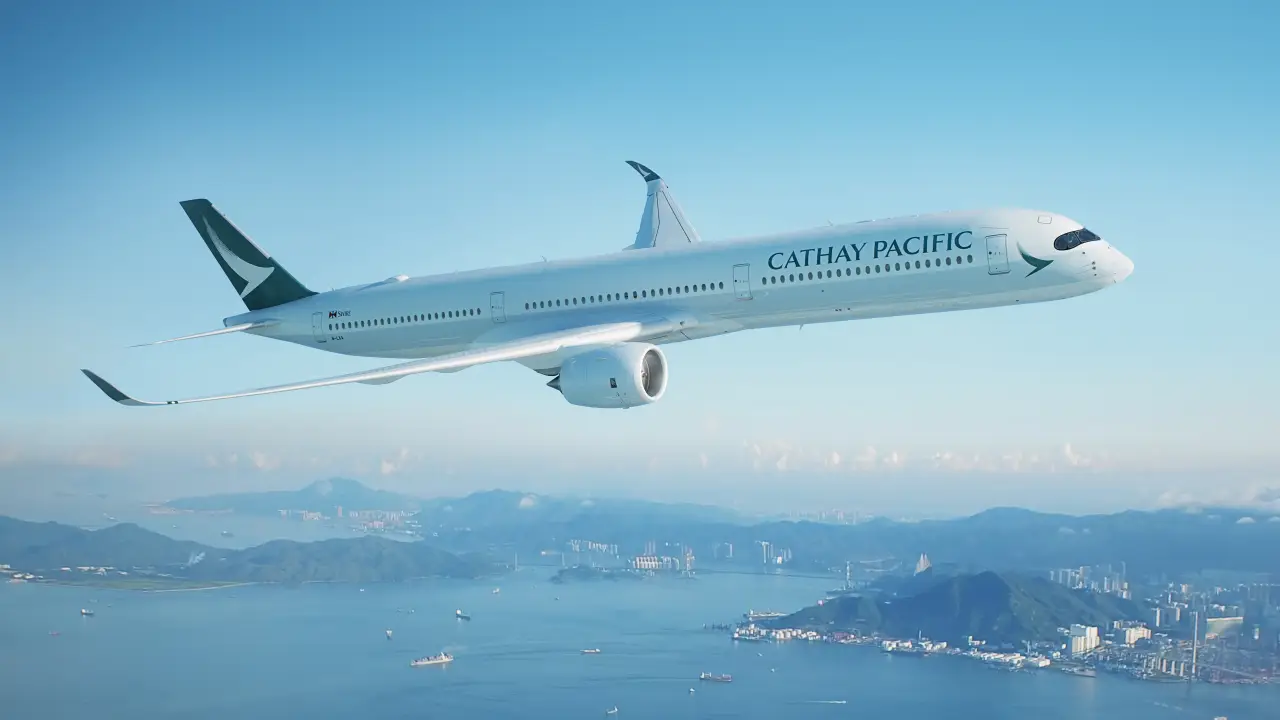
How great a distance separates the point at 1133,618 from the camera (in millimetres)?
59469

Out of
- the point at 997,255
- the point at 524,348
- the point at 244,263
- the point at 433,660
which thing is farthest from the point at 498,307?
the point at 433,660

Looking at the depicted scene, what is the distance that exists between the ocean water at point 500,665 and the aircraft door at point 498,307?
97.7ft

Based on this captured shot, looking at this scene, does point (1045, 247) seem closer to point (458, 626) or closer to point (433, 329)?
point (433, 329)

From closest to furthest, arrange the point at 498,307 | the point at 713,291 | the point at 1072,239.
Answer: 1. the point at 1072,239
2. the point at 713,291
3. the point at 498,307

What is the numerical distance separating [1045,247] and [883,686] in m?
40.5

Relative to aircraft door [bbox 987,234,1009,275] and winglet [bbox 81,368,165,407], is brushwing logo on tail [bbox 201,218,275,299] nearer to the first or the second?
winglet [bbox 81,368,165,407]

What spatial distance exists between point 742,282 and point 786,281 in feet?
3.79

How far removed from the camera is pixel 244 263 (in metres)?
35.0

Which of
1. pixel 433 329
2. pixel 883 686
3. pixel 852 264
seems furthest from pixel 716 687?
pixel 852 264

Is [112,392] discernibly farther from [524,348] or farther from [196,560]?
[196,560]

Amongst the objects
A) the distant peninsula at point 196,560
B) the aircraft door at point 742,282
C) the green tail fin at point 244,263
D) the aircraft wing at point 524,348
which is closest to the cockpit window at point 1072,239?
the aircraft door at point 742,282

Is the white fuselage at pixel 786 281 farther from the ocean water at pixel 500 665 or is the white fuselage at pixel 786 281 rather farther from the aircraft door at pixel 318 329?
the ocean water at pixel 500 665

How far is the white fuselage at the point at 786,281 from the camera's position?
23688mm

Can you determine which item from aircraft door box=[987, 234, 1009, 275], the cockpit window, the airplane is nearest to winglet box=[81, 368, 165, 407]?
the airplane
